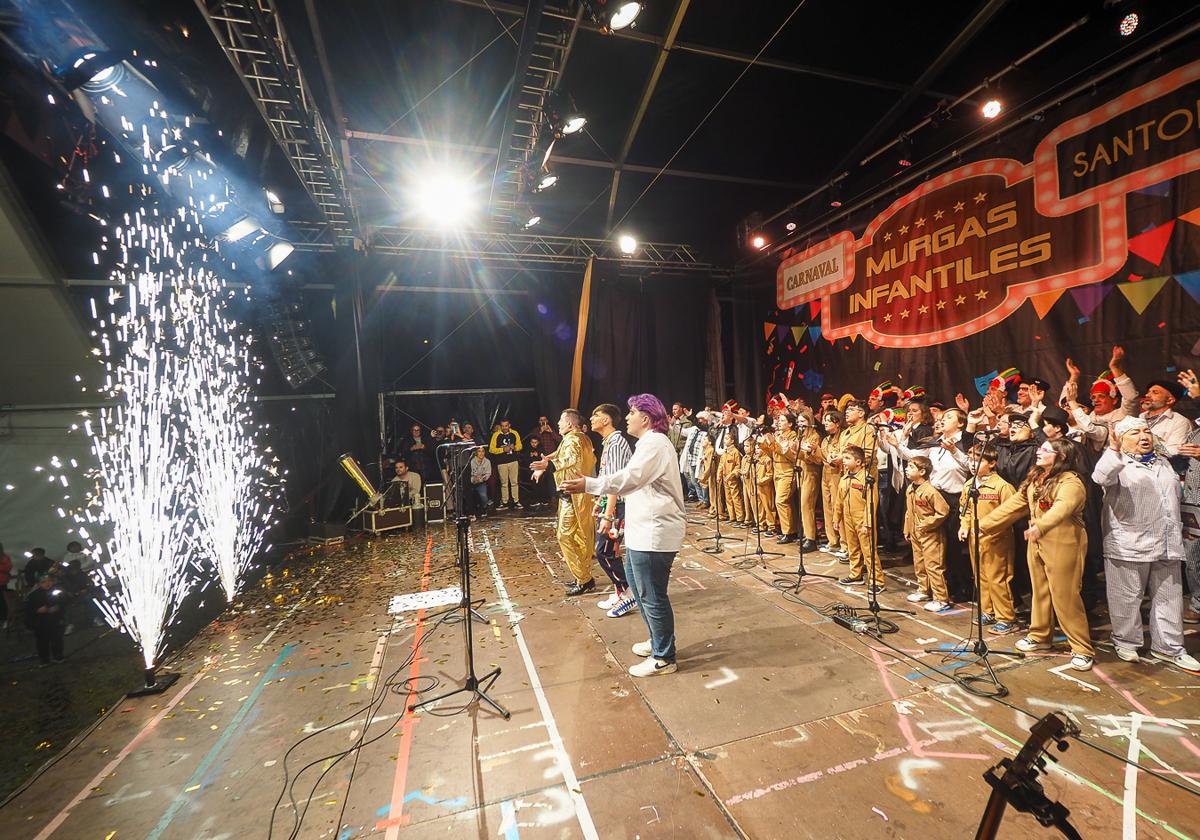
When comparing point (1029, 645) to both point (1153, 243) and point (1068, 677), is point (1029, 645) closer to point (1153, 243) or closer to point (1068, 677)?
point (1068, 677)

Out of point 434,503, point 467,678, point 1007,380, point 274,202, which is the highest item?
point 274,202

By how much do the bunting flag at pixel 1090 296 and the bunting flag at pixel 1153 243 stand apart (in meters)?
0.37

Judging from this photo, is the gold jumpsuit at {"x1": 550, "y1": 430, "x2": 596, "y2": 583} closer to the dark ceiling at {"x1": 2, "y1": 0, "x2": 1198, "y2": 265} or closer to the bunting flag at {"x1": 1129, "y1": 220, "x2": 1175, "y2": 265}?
the dark ceiling at {"x1": 2, "y1": 0, "x2": 1198, "y2": 265}

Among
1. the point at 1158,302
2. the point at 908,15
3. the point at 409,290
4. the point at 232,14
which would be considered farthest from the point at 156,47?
the point at 1158,302

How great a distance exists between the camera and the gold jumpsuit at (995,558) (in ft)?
13.1

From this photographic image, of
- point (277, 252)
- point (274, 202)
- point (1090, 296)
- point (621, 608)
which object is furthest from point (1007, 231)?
point (277, 252)

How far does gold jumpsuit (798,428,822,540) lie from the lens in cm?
659

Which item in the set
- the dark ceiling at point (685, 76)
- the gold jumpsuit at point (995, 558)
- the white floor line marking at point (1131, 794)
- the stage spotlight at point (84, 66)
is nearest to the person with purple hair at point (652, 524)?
the white floor line marking at point (1131, 794)

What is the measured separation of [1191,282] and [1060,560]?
3191mm

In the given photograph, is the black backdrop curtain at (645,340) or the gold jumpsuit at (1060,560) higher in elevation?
the black backdrop curtain at (645,340)

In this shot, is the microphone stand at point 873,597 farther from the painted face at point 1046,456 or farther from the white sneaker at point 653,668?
the white sneaker at point 653,668

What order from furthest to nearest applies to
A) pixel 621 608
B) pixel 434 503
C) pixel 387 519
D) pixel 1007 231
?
pixel 434 503
pixel 387 519
pixel 1007 231
pixel 621 608

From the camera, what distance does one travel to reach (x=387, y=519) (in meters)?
9.09

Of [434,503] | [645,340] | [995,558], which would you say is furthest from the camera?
[645,340]
